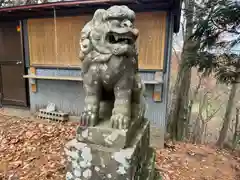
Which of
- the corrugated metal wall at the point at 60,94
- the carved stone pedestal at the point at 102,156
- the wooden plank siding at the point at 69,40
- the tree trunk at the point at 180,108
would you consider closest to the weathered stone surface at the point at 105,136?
the carved stone pedestal at the point at 102,156

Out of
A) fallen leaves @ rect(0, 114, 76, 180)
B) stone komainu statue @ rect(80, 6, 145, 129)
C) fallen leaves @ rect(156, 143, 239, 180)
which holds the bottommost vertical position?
fallen leaves @ rect(156, 143, 239, 180)

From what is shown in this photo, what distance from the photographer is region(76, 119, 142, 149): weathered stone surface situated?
1254 millimetres

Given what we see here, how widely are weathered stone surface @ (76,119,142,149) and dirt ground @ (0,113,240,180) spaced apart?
1.23 metres

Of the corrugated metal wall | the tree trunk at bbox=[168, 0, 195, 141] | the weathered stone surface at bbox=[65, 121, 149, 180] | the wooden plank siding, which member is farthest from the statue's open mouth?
the tree trunk at bbox=[168, 0, 195, 141]

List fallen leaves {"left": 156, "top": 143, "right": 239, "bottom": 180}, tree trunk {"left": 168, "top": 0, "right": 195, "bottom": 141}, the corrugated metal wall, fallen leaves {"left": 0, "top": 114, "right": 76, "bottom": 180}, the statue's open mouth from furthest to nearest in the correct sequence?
tree trunk {"left": 168, "top": 0, "right": 195, "bottom": 141} < the corrugated metal wall < fallen leaves {"left": 156, "top": 143, "right": 239, "bottom": 180} < fallen leaves {"left": 0, "top": 114, "right": 76, "bottom": 180} < the statue's open mouth

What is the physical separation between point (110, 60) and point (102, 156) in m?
0.63

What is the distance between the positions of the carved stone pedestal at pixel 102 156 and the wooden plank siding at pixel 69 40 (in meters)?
2.06

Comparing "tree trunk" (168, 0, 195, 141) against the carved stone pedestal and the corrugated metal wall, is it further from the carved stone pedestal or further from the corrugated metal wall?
the carved stone pedestal

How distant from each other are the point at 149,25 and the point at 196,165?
7.80 ft

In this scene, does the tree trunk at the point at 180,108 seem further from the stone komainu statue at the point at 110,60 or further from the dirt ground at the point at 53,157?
the stone komainu statue at the point at 110,60

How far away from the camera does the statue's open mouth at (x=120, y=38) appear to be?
1189 millimetres

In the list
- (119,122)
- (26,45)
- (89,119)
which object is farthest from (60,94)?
(119,122)

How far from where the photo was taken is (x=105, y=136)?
1.28 meters

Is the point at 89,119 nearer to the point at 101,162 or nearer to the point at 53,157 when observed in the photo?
the point at 101,162
